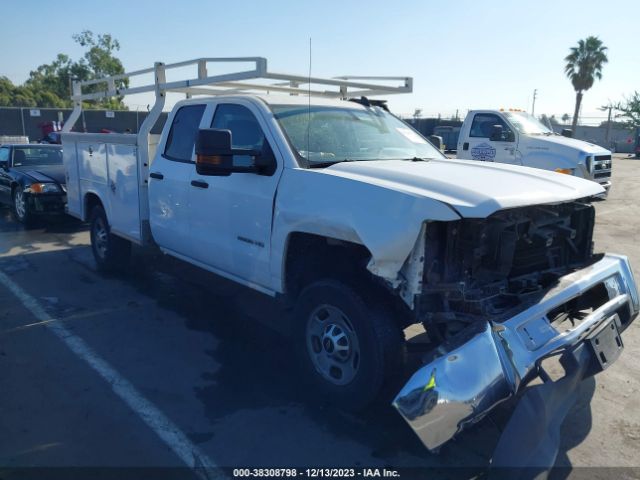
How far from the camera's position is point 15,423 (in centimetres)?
341

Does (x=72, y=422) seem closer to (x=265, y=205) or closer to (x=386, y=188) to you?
(x=265, y=205)

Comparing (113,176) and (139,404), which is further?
(113,176)

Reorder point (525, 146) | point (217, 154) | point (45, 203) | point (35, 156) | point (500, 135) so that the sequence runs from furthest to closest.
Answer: point (500, 135)
point (525, 146)
point (35, 156)
point (45, 203)
point (217, 154)

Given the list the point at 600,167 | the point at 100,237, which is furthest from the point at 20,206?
the point at 600,167

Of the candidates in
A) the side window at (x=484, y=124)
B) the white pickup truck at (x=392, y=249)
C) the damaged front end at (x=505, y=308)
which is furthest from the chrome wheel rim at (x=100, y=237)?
the side window at (x=484, y=124)

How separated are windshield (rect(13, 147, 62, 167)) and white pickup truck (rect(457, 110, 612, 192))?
8.62 metres

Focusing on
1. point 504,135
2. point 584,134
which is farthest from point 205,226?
point 584,134

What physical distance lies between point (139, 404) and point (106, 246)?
3.52 meters

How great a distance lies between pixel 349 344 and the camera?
3.51 meters

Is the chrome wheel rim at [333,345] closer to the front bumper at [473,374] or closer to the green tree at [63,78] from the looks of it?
the front bumper at [473,374]

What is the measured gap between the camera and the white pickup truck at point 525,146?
10.8 m

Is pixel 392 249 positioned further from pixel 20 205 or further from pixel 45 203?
pixel 20 205

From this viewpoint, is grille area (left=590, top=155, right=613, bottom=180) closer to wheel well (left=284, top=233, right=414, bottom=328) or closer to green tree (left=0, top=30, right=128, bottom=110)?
wheel well (left=284, top=233, right=414, bottom=328)

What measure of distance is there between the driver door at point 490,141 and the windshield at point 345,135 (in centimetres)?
→ 704
